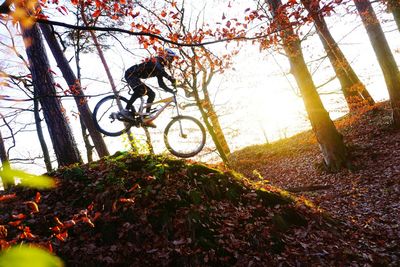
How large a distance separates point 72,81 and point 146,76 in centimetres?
521

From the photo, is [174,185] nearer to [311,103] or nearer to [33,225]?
[33,225]

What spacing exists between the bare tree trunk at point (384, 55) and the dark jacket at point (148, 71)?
29.3ft

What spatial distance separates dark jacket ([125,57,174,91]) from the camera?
688 centimetres

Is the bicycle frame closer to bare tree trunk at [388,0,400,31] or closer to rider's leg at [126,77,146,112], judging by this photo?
rider's leg at [126,77,146,112]

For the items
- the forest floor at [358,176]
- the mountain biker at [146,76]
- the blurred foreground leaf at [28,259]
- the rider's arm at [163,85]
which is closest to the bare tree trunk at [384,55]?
the forest floor at [358,176]

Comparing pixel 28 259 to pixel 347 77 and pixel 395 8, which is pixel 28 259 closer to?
pixel 395 8

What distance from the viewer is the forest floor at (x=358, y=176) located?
20.8 ft

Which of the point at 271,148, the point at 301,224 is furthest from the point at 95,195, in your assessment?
the point at 271,148

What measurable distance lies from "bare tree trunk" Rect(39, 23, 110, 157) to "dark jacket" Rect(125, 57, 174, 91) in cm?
393

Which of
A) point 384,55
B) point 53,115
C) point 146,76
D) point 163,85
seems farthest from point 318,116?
point 53,115

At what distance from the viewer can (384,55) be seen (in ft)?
36.8

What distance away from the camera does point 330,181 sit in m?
9.88

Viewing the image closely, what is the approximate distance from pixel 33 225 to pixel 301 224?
5.02 m

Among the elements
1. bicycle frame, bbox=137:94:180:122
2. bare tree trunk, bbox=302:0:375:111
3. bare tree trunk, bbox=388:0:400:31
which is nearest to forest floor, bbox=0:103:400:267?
bicycle frame, bbox=137:94:180:122
